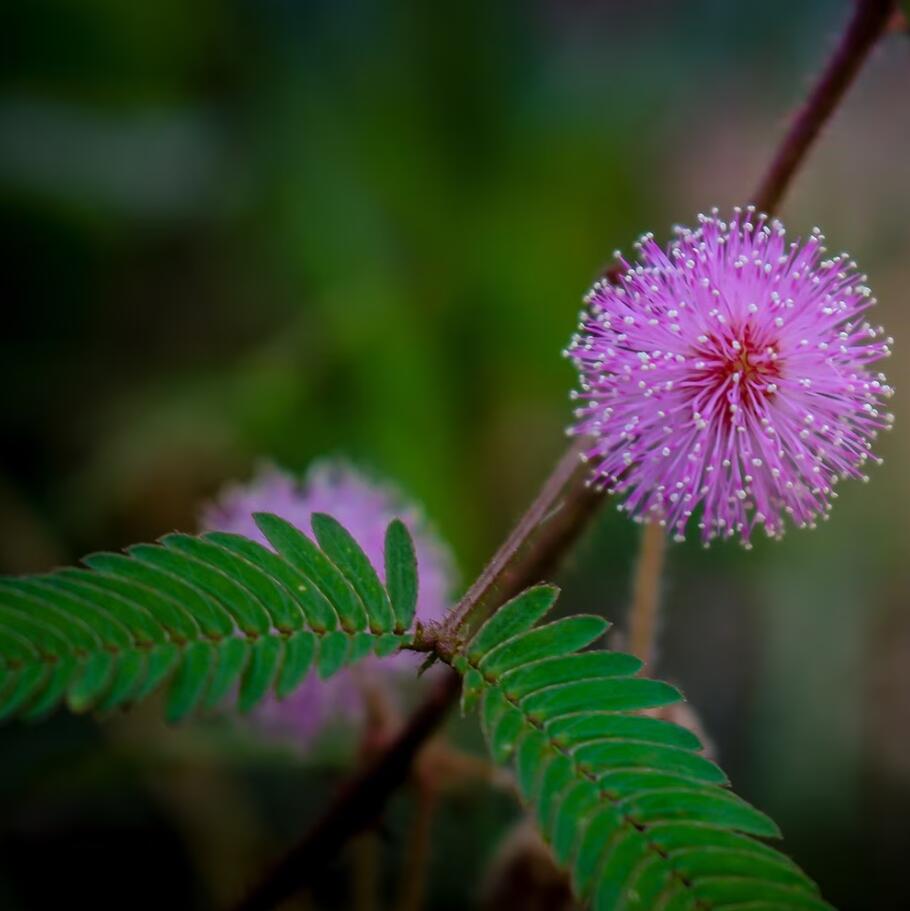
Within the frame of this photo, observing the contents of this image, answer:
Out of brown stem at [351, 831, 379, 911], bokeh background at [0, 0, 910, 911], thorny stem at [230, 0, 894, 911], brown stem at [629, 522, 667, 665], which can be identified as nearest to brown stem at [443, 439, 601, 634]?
thorny stem at [230, 0, 894, 911]

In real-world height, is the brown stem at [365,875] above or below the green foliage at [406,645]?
below

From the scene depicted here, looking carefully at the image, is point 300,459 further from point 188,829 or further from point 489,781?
point 489,781

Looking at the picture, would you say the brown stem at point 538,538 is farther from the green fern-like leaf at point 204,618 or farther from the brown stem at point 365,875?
the brown stem at point 365,875

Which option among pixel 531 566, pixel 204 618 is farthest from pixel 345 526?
pixel 204 618

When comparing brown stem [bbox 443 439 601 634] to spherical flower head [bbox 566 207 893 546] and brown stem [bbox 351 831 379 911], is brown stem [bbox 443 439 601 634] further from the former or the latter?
brown stem [bbox 351 831 379 911]

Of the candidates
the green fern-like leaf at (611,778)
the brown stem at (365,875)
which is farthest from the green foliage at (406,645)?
the brown stem at (365,875)

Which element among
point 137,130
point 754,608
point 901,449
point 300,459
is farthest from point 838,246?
point 137,130
